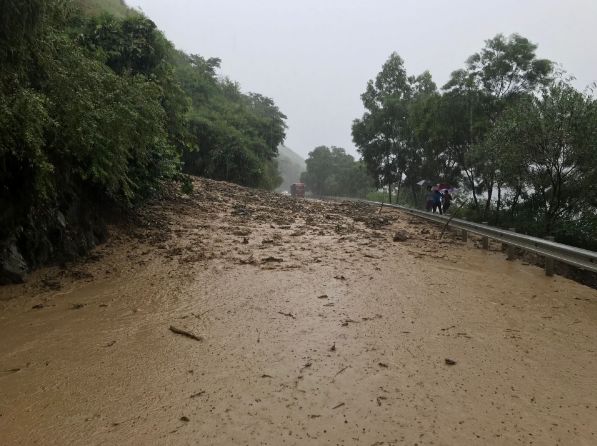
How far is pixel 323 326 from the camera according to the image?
4738mm

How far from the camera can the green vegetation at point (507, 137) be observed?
12.6 metres

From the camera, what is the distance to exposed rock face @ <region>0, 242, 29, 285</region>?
5.55 meters

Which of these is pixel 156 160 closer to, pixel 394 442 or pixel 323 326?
pixel 323 326

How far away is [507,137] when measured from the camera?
45.4 feet

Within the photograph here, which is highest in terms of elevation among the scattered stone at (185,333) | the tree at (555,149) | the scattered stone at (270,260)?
the tree at (555,149)

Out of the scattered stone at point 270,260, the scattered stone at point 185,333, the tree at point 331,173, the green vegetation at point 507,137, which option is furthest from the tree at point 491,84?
the tree at point 331,173

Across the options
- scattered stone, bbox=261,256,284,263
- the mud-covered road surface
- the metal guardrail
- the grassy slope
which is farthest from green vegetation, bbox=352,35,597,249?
the grassy slope

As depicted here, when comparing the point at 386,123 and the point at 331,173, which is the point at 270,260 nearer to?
the point at 386,123

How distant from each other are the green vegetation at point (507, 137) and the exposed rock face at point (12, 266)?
1344 cm

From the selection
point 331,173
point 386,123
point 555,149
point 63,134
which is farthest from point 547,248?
point 331,173

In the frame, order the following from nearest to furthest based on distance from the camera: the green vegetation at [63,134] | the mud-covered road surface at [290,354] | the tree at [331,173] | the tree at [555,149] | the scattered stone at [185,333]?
the mud-covered road surface at [290,354]
the scattered stone at [185,333]
the green vegetation at [63,134]
the tree at [555,149]
the tree at [331,173]

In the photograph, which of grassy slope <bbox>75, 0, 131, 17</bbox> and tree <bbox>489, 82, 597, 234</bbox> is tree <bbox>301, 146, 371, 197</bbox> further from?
tree <bbox>489, 82, 597, 234</bbox>

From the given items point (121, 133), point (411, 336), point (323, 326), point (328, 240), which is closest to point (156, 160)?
point (121, 133)

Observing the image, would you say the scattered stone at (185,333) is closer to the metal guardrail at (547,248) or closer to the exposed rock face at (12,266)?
the exposed rock face at (12,266)
